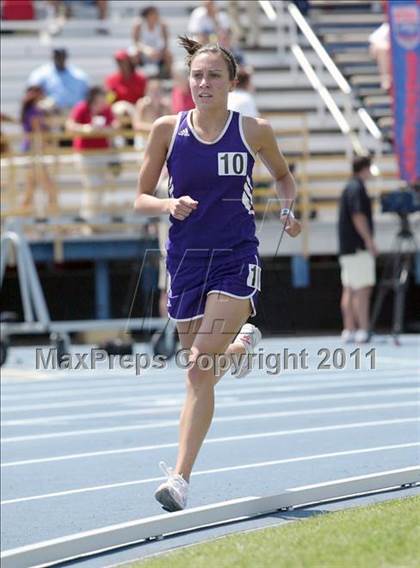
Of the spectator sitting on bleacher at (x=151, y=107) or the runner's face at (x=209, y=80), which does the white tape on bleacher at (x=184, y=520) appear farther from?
the spectator sitting on bleacher at (x=151, y=107)

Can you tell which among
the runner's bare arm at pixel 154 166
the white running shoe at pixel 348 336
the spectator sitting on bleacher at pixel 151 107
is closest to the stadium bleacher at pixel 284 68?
the spectator sitting on bleacher at pixel 151 107

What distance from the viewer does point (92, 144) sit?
1772 cm

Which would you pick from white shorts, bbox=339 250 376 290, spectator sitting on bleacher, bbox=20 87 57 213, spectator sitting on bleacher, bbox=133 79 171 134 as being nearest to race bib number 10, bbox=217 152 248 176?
white shorts, bbox=339 250 376 290

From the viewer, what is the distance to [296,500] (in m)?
6.44

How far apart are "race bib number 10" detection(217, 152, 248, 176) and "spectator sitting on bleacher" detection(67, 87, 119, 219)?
11.4 metres

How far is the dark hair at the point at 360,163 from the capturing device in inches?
617

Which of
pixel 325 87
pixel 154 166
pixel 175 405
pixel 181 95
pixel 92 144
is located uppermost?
pixel 325 87

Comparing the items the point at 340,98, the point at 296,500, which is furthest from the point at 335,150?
the point at 296,500

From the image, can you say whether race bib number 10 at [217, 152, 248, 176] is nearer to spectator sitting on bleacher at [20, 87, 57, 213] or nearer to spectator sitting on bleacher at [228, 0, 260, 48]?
spectator sitting on bleacher at [20, 87, 57, 213]

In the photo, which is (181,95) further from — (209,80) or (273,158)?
(209,80)

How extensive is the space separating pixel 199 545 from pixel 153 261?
2.80 metres

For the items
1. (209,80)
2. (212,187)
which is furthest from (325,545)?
(209,80)

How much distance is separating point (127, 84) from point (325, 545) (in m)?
14.5

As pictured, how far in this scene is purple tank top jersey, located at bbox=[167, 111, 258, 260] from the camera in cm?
606
